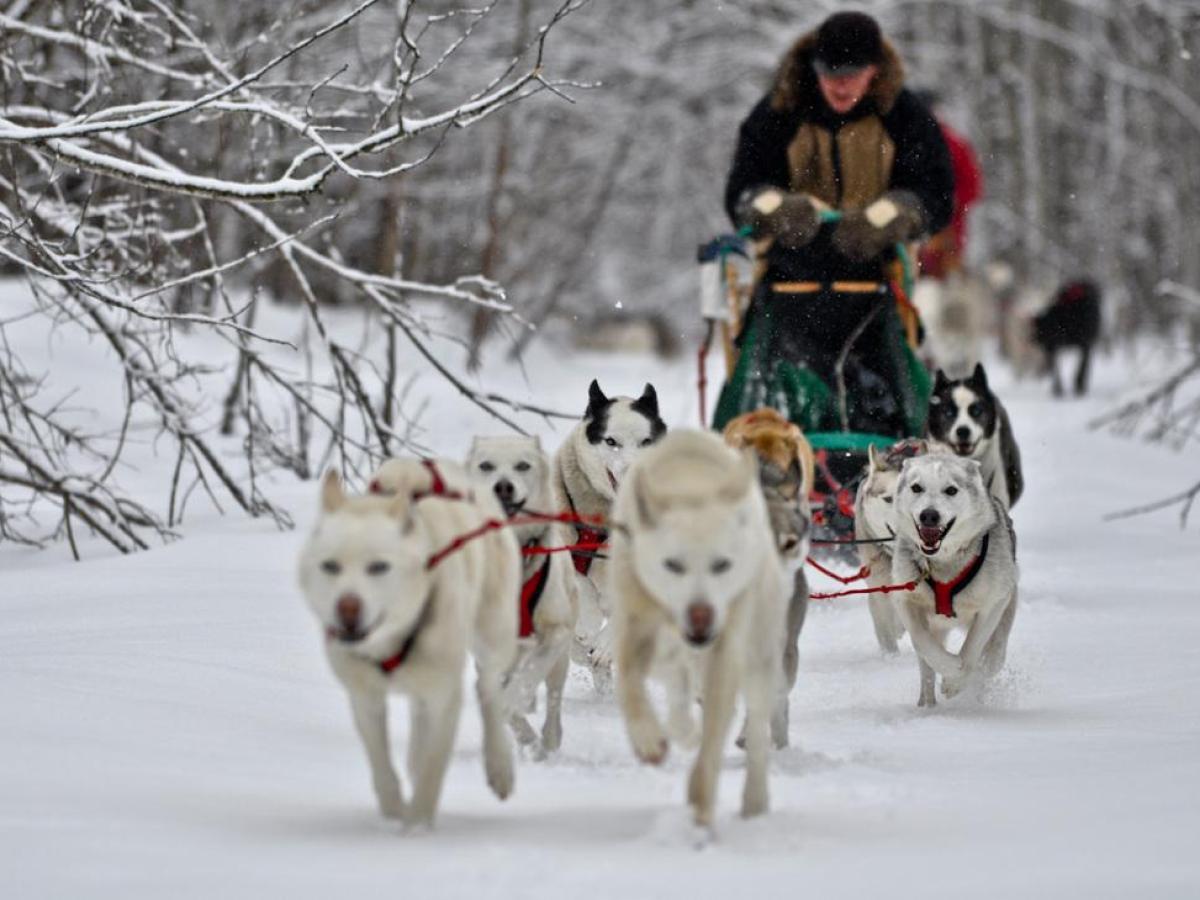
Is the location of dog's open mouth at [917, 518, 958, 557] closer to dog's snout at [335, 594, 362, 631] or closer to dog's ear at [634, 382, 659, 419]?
dog's ear at [634, 382, 659, 419]

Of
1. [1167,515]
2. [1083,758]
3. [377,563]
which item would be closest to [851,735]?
[1083,758]

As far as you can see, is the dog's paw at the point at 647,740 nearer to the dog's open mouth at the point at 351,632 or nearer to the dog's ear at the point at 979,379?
the dog's open mouth at the point at 351,632

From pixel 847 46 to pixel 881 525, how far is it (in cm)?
246

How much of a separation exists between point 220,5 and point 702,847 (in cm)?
1235

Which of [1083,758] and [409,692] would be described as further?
[1083,758]

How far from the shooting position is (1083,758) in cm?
422

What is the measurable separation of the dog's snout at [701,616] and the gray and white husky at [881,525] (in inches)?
99.5

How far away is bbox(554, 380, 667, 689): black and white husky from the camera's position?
5312 millimetres

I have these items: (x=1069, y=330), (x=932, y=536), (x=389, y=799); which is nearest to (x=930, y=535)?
(x=932, y=536)

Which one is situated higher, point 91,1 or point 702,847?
point 91,1

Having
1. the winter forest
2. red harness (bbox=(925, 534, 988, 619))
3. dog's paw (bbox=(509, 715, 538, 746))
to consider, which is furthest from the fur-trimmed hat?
dog's paw (bbox=(509, 715, 538, 746))

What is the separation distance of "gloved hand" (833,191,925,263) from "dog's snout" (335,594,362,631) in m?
4.59

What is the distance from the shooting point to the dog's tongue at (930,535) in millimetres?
5109

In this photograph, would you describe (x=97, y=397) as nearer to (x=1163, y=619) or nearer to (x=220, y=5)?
(x=220, y=5)
